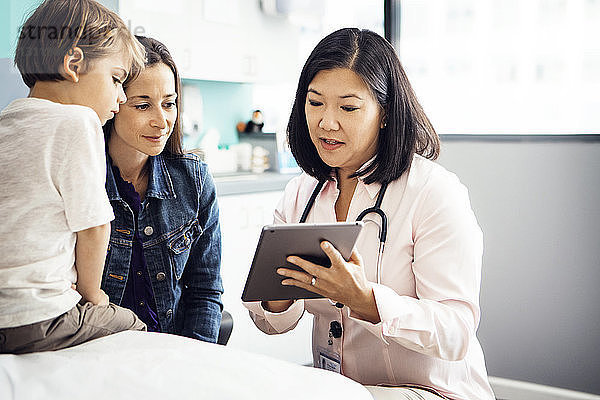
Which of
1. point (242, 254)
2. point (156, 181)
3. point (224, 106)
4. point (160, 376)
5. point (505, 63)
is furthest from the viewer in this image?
point (224, 106)

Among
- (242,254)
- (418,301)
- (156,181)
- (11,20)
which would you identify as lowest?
(242,254)

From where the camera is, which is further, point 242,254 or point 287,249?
point 242,254

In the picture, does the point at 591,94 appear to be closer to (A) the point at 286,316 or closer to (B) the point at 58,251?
(A) the point at 286,316

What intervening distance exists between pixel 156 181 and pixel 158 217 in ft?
0.26

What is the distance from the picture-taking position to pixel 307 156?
167 centimetres

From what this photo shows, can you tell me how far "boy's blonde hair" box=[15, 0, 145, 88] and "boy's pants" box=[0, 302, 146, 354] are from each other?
409 millimetres

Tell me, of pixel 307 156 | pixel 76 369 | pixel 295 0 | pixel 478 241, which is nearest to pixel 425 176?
pixel 478 241

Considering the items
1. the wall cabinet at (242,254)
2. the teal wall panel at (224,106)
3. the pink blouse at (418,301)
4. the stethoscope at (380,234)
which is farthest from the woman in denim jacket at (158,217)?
the teal wall panel at (224,106)

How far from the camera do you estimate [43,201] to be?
39.5 inches

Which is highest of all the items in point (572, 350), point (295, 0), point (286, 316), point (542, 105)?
point (295, 0)

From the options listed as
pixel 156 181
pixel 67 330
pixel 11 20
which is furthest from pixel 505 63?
pixel 67 330

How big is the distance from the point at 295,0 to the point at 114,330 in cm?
220

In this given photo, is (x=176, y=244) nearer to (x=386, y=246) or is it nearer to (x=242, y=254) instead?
(x=386, y=246)

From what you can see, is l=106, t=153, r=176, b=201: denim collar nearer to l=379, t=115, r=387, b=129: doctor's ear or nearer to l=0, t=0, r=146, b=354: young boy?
l=0, t=0, r=146, b=354: young boy
